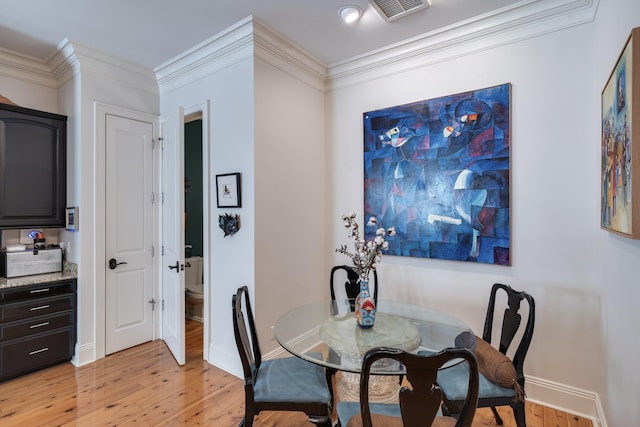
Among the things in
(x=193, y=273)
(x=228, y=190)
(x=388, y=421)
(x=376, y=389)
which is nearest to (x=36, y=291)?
(x=193, y=273)

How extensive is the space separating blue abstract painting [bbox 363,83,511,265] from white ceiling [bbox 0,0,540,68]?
59cm

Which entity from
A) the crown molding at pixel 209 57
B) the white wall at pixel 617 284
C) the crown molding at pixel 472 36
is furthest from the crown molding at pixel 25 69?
the white wall at pixel 617 284

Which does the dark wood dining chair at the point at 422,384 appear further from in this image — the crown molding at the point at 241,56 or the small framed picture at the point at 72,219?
the small framed picture at the point at 72,219

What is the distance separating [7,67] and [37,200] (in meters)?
1.28

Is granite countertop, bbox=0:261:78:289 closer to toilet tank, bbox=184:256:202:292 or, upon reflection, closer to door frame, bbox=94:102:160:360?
door frame, bbox=94:102:160:360

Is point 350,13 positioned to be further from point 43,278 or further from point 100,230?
point 43,278

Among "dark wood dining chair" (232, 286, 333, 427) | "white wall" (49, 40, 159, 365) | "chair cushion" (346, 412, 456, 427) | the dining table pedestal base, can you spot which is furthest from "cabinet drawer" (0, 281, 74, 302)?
"chair cushion" (346, 412, 456, 427)

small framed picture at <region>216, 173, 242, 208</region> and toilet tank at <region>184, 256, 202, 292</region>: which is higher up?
small framed picture at <region>216, 173, 242, 208</region>

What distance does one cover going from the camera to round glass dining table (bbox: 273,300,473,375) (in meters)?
1.55

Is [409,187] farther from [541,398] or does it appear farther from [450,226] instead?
[541,398]

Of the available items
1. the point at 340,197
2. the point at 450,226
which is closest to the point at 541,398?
the point at 450,226

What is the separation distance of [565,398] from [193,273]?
4.02m

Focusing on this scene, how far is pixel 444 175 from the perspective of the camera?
258 cm

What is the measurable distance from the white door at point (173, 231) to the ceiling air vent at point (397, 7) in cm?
182
